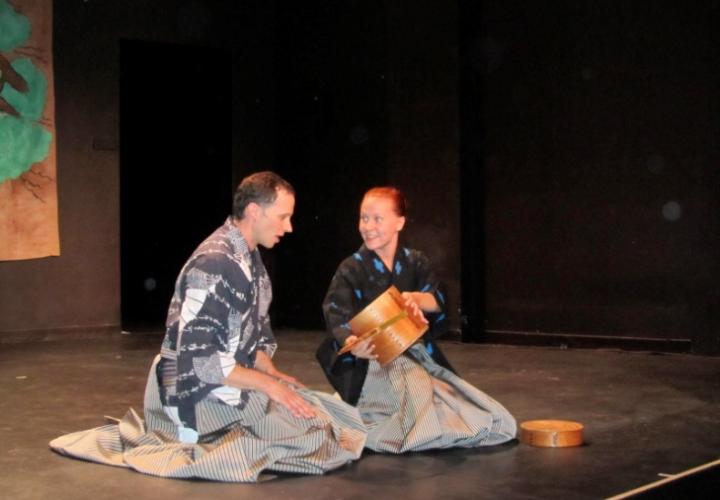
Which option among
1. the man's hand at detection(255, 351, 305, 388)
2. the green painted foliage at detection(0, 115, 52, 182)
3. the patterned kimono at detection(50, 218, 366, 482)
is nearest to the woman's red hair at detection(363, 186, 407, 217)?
the patterned kimono at detection(50, 218, 366, 482)

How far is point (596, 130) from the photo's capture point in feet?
21.3

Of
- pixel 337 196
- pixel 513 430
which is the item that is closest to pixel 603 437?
pixel 513 430

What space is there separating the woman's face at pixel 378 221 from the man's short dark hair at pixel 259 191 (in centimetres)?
52

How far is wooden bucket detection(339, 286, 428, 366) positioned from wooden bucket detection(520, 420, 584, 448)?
56cm

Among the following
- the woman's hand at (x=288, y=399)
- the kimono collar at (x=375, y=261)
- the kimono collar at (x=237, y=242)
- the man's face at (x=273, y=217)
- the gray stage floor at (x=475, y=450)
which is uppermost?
the man's face at (x=273, y=217)

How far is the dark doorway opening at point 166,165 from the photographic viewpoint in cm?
828

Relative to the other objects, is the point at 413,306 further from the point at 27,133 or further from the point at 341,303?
the point at 27,133

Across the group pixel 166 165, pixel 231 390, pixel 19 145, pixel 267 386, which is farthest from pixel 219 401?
pixel 166 165

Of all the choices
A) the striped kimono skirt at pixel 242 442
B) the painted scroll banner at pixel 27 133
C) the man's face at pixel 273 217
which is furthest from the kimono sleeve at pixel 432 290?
the painted scroll banner at pixel 27 133

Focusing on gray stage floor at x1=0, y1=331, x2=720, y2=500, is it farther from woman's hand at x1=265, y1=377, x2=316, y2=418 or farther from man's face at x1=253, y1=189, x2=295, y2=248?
man's face at x1=253, y1=189, x2=295, y2=248

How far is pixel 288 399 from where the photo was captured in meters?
2.99

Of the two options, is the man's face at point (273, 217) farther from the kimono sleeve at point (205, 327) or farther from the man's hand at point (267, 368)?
the man's hand at point (267, 368)

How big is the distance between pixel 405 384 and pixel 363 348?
0.23 m

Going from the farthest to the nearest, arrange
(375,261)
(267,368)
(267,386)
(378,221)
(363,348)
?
(375,261), (378,221), (363,348), (267,368), (267,386)
